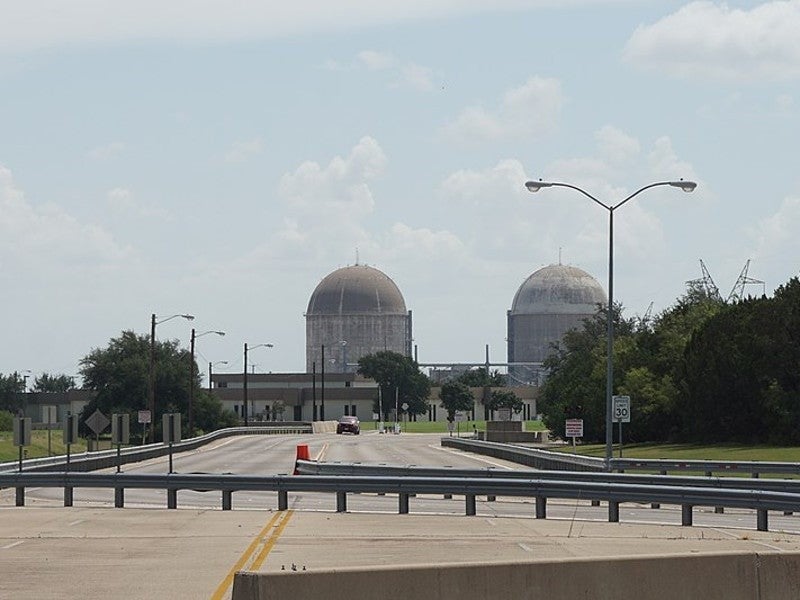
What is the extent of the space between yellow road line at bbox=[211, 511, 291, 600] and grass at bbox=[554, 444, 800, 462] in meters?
31.3

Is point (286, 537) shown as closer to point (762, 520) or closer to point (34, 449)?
point (762, 520)

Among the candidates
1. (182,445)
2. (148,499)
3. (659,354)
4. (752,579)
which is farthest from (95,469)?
(752,579)

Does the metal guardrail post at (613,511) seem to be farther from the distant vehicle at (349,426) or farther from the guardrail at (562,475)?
the distant vehicle at (349,426)

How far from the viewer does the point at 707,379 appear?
74.4 metres

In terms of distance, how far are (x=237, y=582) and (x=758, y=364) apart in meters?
62.6

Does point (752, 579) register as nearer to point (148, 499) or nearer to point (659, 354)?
point (148, 499)

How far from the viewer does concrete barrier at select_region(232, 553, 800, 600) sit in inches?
472

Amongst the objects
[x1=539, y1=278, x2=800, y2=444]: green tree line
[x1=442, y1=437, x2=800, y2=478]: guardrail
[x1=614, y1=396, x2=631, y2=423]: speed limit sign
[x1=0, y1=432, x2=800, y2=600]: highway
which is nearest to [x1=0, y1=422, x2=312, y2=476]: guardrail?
[x1=0, y1=432, x2=800, y2=600]: highway

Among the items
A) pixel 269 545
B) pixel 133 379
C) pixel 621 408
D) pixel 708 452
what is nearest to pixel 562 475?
pixel 621 408

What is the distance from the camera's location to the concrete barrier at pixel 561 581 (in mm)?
12000

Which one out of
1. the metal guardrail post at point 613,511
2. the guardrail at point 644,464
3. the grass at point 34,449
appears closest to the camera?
the metal guardrail post at point 613,511

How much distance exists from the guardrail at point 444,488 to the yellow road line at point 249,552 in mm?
1040

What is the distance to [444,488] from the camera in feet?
102

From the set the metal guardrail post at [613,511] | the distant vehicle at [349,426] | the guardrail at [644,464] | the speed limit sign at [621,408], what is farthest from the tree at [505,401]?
the metal guardrail post at [613,511]
